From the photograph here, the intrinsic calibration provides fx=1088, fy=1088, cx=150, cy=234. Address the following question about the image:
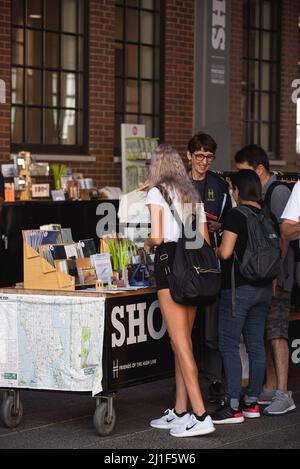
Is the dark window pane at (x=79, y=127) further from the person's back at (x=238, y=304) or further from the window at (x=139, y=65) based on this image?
the person's back at (x=238, y=304)

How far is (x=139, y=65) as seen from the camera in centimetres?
1466

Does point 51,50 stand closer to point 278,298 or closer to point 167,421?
point 278,298

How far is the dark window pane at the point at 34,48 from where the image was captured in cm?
1322

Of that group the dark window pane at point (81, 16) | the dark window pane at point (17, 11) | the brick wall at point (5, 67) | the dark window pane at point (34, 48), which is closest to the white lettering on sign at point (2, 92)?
the brick wall at point (5, 67)

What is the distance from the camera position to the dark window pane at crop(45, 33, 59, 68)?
1346cm

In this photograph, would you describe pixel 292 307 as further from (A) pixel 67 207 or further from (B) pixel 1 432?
(A) pixel 67 207

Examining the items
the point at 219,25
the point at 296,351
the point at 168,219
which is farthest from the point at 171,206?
the point at 219,25

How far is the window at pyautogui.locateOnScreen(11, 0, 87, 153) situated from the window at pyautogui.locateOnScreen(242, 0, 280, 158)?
3339 mm

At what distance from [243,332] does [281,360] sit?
55 centimetres

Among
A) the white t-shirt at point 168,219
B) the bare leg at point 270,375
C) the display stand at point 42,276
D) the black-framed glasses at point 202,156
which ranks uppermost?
the black-framed glasses at point 202,156

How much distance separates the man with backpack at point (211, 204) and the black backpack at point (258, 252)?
0.65 m

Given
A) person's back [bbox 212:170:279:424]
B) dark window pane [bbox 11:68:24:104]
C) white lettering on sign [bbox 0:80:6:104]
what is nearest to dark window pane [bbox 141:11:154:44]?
dark window pane [bbox 11:68:24:104]

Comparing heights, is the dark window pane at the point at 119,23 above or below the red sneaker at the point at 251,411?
above

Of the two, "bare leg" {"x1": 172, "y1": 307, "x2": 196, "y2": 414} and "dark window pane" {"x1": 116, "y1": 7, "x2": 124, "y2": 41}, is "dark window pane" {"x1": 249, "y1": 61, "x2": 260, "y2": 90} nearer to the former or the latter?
"dark window pane" {"x1": 116, "y1": 7, "x2": 124, "y2": 41}
